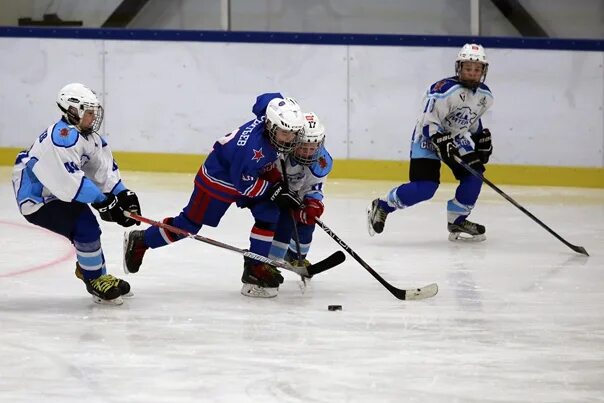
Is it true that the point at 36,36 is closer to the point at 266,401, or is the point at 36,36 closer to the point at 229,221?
the point at 229,221

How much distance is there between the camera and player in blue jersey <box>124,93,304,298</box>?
482 cm

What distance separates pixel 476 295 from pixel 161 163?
4043 millimetres

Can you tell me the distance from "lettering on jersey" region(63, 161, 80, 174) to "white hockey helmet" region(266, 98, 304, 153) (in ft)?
2.27

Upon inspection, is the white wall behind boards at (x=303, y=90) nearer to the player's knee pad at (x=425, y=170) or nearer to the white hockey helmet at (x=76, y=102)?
the player's knee pad at (x=425, y=170)

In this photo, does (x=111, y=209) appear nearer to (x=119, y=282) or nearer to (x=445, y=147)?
(x=119, y=282)

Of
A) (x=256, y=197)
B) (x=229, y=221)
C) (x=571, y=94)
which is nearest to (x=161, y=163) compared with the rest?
(x=229, y=221)

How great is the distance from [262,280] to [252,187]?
388 millimetres

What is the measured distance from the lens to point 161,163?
29.0 feet

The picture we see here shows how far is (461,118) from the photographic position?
6.48 meters

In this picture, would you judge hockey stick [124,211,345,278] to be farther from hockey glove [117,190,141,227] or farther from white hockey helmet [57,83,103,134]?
white hockey helmet [57,83,103,134]

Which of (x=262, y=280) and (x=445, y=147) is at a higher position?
(x=445, y=147)

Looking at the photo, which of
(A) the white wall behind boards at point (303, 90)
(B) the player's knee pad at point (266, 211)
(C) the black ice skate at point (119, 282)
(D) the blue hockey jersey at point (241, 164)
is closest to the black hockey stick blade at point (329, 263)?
(B) the player's knee pad at point (266, 211)

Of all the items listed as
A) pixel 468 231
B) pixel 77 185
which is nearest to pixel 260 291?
pixel 77 185

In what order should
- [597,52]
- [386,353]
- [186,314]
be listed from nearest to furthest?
[386,353] < [186,314] < [597,52]
